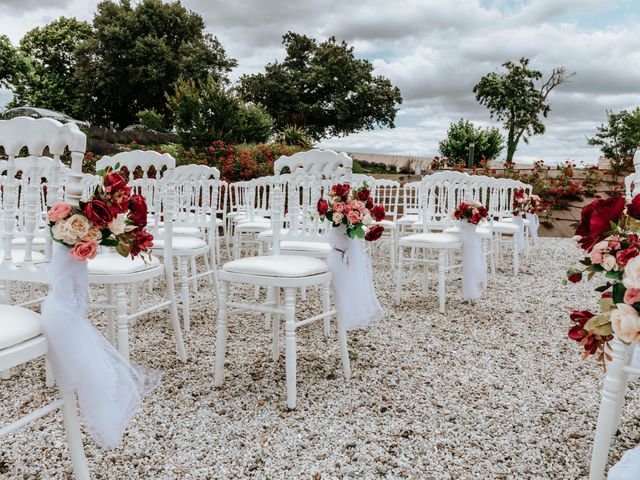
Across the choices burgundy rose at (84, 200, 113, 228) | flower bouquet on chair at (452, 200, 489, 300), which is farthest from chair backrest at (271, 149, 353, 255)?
flower bouquet on chair at (452, 200, 489, 300)

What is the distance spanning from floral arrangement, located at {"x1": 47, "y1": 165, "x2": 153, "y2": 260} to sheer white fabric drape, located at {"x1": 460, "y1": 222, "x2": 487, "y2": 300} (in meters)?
3.00

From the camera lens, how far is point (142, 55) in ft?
72.7

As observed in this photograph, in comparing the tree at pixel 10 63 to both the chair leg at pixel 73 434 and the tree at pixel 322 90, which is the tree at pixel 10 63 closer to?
the tree at pixel 322 90

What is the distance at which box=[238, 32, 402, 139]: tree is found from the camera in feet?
79.9

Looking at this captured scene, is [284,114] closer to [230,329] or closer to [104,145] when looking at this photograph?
[104,145]

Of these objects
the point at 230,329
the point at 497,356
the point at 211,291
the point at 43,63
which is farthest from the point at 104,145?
the point at 43,63

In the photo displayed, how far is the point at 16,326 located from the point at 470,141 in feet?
65.9

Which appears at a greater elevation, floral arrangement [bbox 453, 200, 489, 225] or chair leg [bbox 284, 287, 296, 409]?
floral arrangement [bbox 453, 200, 489, 225]

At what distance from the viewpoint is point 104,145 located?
1408cm

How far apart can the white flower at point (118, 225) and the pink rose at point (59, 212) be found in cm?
14

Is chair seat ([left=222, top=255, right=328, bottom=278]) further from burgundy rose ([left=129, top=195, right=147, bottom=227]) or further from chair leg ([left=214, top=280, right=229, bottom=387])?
burgundy rose ([left=129, top=195, right=147, bottom=227])

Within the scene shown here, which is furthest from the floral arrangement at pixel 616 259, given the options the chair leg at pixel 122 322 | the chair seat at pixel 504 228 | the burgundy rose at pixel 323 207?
the chair seat at pixel 504 228

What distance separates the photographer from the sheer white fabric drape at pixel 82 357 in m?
1.40

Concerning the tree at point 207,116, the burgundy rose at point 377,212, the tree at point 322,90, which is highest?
the tree at point 322,90
